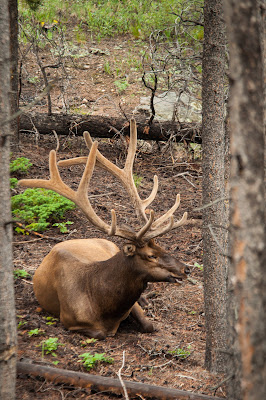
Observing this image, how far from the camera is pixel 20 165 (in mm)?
8906

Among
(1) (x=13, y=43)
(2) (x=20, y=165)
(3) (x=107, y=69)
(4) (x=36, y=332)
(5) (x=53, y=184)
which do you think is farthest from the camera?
(3) (x=107, y=69)

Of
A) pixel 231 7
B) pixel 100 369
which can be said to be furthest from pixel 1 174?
pixel 100 369

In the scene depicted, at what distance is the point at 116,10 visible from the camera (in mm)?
15961

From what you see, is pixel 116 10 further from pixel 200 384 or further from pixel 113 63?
pixel 200 384

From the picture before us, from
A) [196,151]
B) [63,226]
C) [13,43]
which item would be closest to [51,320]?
[63,226]

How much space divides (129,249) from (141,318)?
0.91 meters

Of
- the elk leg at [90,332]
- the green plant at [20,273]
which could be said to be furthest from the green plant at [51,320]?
the green plant at [20,273]

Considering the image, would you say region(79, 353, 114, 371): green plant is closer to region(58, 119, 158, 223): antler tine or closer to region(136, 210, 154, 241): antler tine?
region(136, 210, 154, 241): antler tine

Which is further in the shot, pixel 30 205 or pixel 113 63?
pixel 113 63

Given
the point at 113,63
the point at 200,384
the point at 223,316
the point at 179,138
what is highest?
the point at 113,63

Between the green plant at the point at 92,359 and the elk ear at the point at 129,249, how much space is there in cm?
115

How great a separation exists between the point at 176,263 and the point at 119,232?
2.19 feet

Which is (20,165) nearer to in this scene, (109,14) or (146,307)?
(146,307)

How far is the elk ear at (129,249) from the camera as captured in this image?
5559 mm
